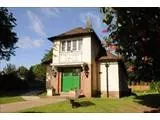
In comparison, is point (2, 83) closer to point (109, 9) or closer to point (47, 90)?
point (47, 90)

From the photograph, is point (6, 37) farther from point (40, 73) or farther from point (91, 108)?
point (91, 108)

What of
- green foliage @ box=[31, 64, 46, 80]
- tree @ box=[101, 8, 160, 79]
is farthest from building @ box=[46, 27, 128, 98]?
tree @ box=[101, 8, 160, 79]

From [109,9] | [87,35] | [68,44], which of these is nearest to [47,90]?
[68,44]

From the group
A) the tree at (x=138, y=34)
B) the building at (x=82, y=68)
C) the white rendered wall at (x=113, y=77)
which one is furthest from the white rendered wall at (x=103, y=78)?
the tree at (x=138, y=34)

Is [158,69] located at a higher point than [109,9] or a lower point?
lower

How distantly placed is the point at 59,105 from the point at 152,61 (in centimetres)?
563

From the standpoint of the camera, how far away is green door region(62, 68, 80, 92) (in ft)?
67.6

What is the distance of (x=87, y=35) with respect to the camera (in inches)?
795

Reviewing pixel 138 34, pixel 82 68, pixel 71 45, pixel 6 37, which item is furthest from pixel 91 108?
pixel 6 37

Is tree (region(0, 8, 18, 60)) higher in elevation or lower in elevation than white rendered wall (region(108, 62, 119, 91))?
higher

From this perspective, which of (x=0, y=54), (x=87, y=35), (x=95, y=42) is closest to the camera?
(x=87, y=35)

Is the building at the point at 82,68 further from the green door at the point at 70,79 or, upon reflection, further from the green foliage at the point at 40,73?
the green foliage at the point at 40,73

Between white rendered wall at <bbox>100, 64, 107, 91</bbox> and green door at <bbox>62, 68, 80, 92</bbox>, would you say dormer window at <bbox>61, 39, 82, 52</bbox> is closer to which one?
green door at <bbox>62, 68, 80, 92</bbox>

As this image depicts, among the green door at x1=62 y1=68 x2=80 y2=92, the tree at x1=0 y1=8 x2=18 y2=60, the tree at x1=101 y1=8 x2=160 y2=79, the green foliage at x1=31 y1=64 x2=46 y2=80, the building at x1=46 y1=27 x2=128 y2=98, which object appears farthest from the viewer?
the tree at x1=0 y1=8 x2=18 y2=60
